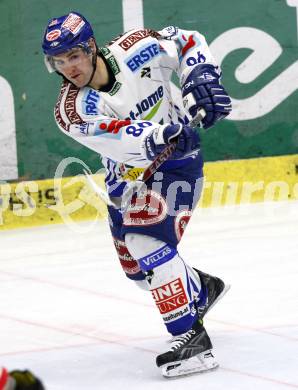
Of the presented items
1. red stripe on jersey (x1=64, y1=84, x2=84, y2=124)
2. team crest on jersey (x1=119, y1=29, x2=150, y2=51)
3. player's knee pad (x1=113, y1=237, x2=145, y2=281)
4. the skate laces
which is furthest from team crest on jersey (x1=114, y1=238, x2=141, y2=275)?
team crest on jersey (x1=119, y1=29, x2=150, y2=51)

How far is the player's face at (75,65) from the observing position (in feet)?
12.2

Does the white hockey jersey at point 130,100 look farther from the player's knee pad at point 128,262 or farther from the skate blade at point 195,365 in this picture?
the skate blade at point 195,365

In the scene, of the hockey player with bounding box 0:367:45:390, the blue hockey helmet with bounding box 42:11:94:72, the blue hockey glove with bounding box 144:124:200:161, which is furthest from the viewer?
the blue hockey helmet with bounding box 42:11:94:72

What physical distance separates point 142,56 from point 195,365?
1.06m

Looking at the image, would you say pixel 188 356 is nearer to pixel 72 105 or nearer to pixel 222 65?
pixel 72 105

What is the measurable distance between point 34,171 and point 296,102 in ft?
5.72

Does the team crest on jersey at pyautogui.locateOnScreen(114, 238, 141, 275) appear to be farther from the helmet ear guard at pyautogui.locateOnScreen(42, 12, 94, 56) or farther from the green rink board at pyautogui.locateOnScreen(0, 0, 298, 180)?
the green rink board at pyautogui.locateOnScreen(0, 0, 298, 180)

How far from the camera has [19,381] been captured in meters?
2.40

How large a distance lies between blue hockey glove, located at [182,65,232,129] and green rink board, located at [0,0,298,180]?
2955mm

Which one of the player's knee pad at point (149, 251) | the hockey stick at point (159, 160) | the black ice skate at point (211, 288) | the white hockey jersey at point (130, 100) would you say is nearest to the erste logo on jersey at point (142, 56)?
the white hockey jersey at point (130, 100)

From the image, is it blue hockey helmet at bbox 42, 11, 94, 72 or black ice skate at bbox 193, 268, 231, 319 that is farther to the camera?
black ice skate at bbox 193, 268, 231, 319

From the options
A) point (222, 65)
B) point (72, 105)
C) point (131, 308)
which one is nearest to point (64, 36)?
point (72, 105)

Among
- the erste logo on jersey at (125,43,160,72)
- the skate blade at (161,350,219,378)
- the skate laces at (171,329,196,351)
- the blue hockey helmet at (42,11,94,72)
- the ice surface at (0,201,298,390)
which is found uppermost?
the blue hockey helmet at (42,11,94,72)

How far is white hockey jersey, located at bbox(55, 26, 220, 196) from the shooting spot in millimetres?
3641
